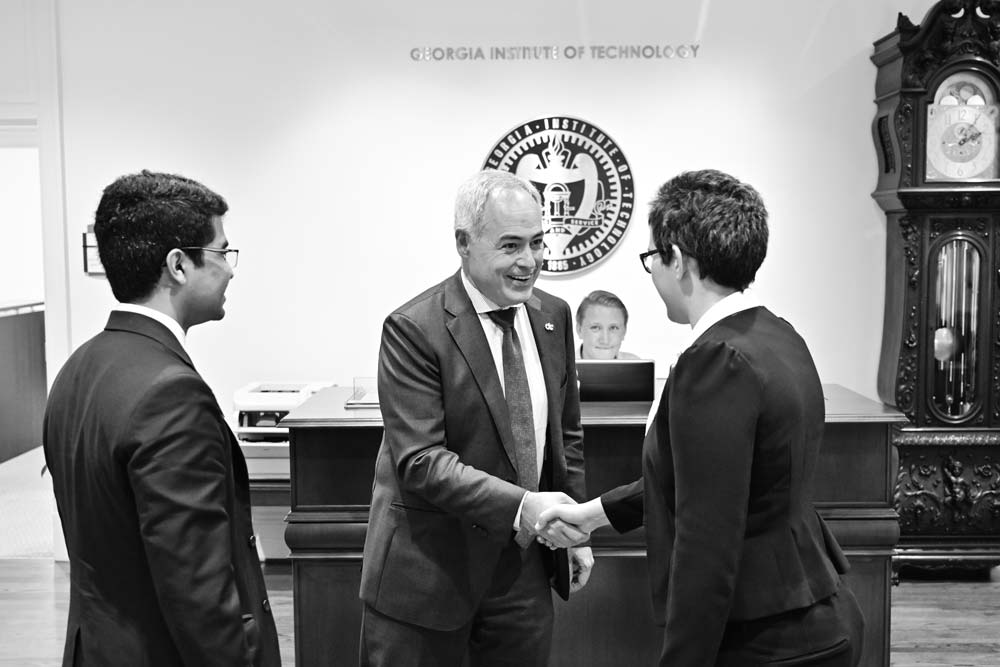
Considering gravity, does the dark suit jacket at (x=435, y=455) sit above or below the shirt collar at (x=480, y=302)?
below

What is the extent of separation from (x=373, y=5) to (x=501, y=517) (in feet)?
11.5

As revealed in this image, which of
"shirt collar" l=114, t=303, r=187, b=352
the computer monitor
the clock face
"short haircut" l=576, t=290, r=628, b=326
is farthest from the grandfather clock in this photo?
"shirt collar" l=114, t=303, r=187, b=352

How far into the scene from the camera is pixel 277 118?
5.19m

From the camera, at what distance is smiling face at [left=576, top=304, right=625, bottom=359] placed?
4.64 metres

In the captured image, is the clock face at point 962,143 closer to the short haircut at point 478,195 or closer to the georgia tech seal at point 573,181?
the georgia tech seal at point 573,181

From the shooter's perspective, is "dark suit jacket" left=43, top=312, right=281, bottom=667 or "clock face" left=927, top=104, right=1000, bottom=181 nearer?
"dark suit jacket" left=43, top=312, right=281, bottom=667

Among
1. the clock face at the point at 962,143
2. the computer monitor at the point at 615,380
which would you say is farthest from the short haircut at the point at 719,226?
the clock face at the point at 962,143

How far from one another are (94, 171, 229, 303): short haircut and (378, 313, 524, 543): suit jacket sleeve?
67cm

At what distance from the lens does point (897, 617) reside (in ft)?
14.7

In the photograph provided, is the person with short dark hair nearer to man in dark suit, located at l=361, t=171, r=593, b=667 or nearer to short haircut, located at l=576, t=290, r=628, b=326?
short haircut, located at l=576, t=290, r=628, b=326

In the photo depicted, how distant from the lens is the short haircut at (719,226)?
1.86 metres

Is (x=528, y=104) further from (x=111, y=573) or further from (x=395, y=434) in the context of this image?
(x=111, y=573)

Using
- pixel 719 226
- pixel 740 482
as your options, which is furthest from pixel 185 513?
pixel 719 226

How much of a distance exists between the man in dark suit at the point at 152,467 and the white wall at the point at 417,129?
341cm
